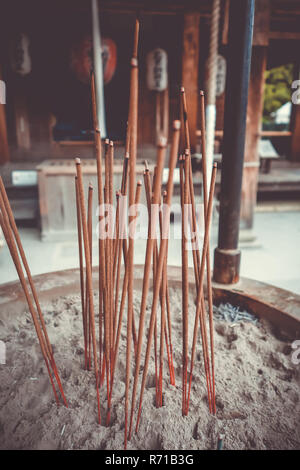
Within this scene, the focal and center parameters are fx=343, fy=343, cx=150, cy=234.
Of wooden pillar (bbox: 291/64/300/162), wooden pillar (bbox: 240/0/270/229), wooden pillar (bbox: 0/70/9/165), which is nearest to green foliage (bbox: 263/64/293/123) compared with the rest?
wooden pillar (bbox: 291/64/300/162)

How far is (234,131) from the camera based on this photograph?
1.30 meters

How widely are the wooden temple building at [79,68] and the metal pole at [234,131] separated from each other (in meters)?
2.09

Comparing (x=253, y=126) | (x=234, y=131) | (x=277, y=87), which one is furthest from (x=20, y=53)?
(x=277, y=87)

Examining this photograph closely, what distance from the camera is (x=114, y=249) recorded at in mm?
773

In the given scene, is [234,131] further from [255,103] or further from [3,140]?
[3,140]

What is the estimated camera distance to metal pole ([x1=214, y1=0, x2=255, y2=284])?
123 centimetres

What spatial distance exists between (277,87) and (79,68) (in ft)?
19.0

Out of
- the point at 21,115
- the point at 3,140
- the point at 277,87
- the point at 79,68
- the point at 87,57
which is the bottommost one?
the point at 3,140

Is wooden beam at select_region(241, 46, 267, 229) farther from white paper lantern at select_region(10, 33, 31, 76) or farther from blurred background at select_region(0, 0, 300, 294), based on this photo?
white paper lantern at select_region(10, 33, 31, 76)

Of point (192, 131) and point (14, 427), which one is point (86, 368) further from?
point (192, 131)

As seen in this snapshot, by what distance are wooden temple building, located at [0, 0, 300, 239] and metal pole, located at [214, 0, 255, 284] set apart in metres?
2.09

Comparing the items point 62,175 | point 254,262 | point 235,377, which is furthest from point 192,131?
point 235,377

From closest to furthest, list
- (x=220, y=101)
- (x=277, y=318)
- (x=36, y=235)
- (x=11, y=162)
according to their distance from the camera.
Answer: (x=277, y=318) → (x=36, y=235) → (x=11, y=162) → (x=220, y=101)

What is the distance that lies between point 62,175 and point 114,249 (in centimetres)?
264
